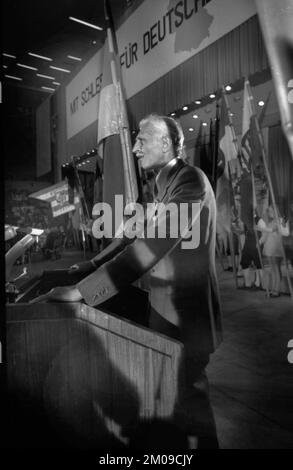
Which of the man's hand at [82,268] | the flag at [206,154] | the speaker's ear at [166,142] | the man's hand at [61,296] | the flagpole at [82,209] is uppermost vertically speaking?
the flag at [206,154]

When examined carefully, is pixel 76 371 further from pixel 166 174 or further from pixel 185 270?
pixel 166 174

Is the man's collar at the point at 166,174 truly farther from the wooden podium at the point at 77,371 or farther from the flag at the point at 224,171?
the flag at the point at 224,171

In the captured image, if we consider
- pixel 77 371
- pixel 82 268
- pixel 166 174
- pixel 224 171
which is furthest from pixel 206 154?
pixel 77 371

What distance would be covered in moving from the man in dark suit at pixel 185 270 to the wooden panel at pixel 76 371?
0.28m

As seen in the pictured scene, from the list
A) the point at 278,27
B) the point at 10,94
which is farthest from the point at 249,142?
the point at 10,94

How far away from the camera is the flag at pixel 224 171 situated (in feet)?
6.57

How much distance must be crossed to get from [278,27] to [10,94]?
Answer: 1.21 meters

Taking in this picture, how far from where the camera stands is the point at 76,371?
961 mm

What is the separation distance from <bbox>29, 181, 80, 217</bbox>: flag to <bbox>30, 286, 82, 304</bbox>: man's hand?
700 millimetres

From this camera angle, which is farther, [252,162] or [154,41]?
[252,162]

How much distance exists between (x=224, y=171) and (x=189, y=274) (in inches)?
38.1

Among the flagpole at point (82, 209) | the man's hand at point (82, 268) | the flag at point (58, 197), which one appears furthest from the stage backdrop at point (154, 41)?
the man's hand at point (82, 268)
